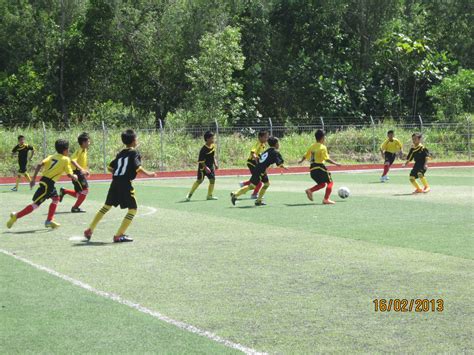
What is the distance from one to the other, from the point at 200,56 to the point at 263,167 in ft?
91.6

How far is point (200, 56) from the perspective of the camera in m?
45.8

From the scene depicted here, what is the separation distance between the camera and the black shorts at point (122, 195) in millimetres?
12242

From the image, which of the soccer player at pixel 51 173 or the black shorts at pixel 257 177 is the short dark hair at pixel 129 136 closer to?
the soccer player at pixel 51 173

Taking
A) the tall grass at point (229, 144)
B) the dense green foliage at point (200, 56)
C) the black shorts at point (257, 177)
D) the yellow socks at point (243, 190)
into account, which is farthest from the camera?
the dense green foliage at point (200, 56)

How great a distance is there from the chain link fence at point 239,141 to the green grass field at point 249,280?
20774 mm

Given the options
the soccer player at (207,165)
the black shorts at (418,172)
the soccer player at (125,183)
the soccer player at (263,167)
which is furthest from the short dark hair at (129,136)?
the black shorts at (418,172)

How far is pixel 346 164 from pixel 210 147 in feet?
63.9

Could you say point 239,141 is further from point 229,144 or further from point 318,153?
point 318,153

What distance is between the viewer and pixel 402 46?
4856 cm

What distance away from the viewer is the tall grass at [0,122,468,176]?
121 ft

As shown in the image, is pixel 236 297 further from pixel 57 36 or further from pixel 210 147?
pixel 57 36

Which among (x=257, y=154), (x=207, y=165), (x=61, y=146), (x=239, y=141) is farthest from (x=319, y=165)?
(x=239, y=141)

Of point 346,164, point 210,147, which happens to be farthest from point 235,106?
point 210,147

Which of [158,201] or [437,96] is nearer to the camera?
[158,201]
